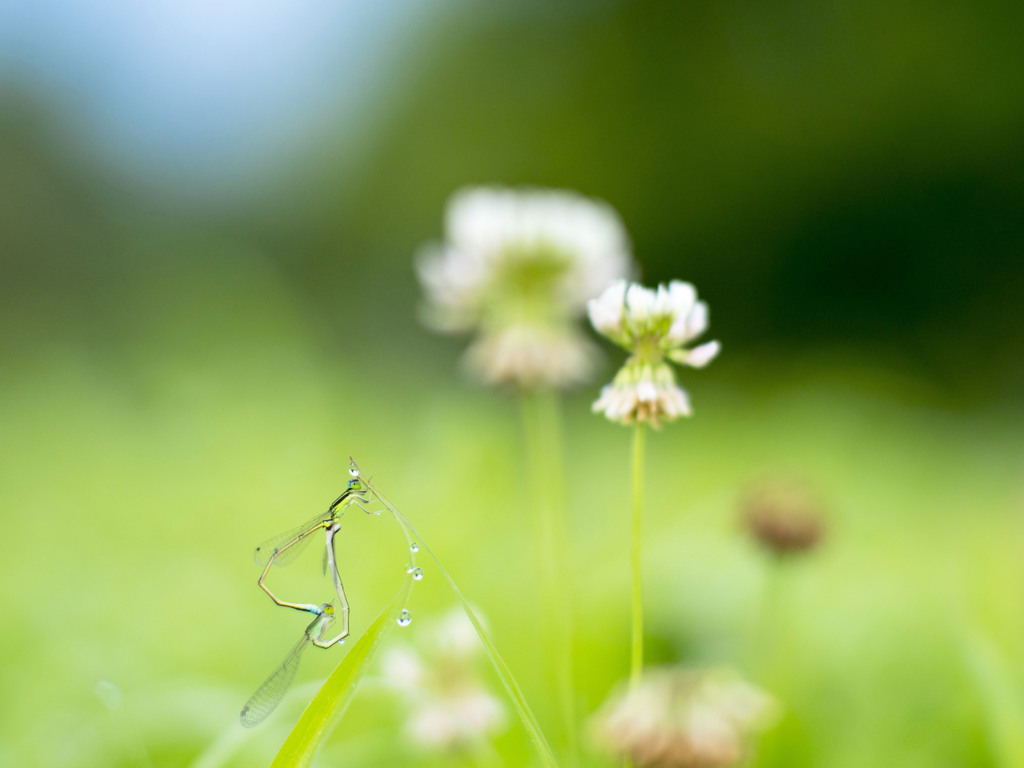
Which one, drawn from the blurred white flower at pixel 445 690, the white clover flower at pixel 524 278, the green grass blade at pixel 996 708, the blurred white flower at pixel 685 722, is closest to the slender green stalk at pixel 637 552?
the blurred white flower at pixel 685 722

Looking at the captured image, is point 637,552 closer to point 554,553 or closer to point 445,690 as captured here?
point 445,690

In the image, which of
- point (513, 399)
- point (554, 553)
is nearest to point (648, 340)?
point (554, 553)

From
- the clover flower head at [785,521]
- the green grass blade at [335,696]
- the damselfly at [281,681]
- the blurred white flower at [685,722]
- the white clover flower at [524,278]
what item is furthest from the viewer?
the white clover flower at [524,278]

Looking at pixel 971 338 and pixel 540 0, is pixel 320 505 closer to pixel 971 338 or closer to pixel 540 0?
pixel 971 338

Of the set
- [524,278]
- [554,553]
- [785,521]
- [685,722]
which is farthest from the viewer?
[554,553]

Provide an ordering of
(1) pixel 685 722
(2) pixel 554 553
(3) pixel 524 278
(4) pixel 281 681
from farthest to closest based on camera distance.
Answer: (2) pixel 554 553
(3) pixel 524 278
(4) pixel 281 681
(1) pixel 685 722

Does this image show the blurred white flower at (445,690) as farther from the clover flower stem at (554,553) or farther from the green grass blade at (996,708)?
the green grass blade at (996,708)
